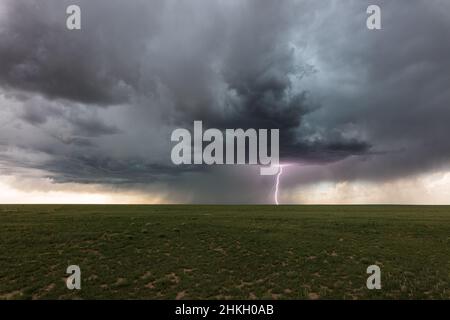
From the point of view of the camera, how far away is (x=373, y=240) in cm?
3650

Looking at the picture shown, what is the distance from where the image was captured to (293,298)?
69.0ft

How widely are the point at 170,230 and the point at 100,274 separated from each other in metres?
14.1

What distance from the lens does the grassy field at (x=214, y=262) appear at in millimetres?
21734

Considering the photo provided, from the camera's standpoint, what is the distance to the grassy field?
2173 centimetres

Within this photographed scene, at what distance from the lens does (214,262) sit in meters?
27.2
